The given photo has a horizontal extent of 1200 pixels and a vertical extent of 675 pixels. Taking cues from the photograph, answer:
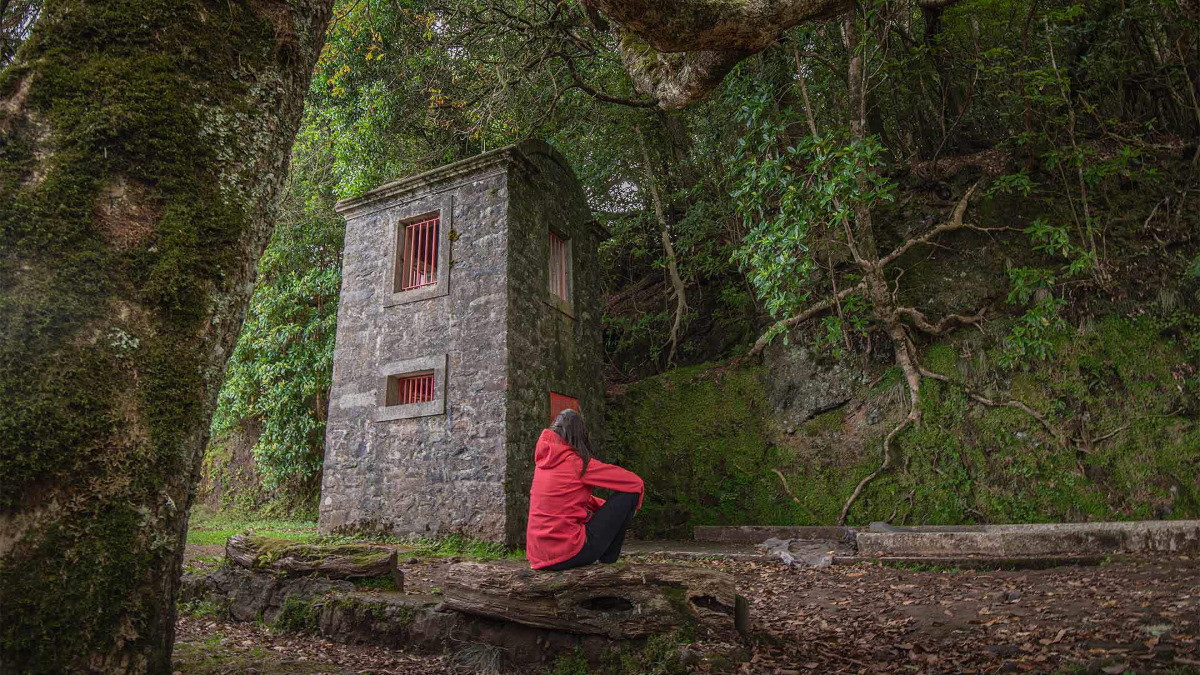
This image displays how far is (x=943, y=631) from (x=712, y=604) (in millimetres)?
1433

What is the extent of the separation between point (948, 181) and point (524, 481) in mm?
7276

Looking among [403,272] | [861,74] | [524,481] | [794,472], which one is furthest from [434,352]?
[861,74]

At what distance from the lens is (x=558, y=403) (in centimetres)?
915

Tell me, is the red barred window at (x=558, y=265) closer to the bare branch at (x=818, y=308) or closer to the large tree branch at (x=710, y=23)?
the bare branch at (x=818, y=308)

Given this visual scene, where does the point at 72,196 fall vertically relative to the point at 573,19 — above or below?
below

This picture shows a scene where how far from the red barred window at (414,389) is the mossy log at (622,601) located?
17.7 feet

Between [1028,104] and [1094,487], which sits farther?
[1028,104]

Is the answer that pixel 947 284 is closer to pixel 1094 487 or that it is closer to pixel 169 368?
pixel 1094 487

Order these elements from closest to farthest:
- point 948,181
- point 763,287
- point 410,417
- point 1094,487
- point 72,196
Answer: point 72,196 < point 1094,487 < point 763,287 < point 410,417 < point 948,181

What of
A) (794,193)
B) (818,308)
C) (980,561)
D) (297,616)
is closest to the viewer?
(297,616)

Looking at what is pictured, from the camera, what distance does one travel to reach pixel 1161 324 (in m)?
7.41

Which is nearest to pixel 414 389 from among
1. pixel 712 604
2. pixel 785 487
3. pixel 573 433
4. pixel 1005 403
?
pixel 785 487

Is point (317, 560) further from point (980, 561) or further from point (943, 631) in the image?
point (980, 561)

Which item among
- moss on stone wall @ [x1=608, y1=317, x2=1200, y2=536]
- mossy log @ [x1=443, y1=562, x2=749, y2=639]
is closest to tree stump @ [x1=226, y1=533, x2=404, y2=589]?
mossy log @ [x1=443, y1=562, x2=749, y2=639]
